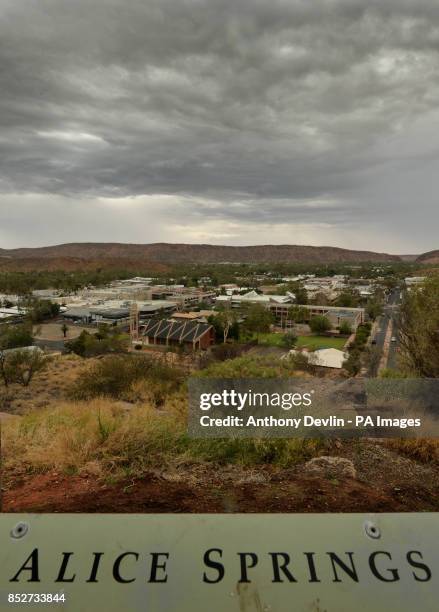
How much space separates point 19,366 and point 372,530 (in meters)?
18.9

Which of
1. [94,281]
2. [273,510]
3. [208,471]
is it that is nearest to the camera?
[273,510]

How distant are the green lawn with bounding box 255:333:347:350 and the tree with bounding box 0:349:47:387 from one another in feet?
55.9

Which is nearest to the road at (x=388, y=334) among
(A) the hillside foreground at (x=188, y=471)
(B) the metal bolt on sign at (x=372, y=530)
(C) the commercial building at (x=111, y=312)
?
(A) the hillside foreground at (x=188, y=471)

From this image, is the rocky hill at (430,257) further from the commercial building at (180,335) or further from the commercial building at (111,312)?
the commercial building at (180,335)

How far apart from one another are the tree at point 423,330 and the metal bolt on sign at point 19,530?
26.3ft

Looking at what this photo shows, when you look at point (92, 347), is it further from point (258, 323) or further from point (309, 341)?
point (309, 341)

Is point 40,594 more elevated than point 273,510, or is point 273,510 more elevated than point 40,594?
point 40,594

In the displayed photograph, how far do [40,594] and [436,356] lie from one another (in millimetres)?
8406

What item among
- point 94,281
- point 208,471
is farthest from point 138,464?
point 94,281

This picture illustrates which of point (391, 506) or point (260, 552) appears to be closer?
point (260, 552)

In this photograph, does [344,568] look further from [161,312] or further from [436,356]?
[161,312]

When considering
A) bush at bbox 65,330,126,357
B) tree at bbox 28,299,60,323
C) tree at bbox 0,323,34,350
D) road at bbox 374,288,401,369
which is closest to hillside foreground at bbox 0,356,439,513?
road at bbox 374,288,401,369

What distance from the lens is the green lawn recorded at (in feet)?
101

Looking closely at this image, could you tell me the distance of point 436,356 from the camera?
8078mm
